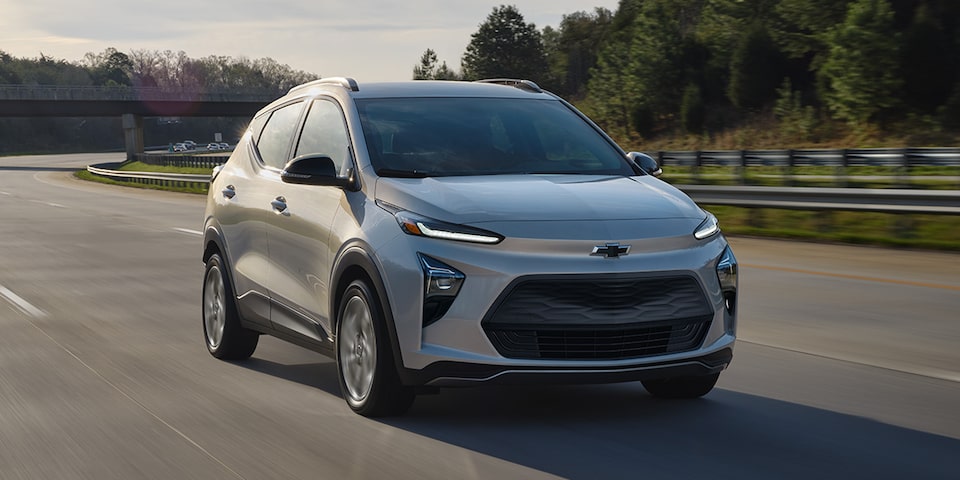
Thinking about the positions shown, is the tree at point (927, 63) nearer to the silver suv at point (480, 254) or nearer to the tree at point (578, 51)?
the silver suv at point (480, 254)

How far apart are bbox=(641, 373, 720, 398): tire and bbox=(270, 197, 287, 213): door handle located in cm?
224

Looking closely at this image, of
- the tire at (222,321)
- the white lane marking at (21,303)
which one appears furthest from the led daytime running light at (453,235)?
the white lane marking at (21,303)

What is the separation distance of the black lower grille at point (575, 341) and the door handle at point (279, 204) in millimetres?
2005

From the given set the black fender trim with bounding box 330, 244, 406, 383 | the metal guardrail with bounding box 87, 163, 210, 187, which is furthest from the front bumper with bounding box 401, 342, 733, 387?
the metal guardrail with bounding box 87, 163, 210, 187

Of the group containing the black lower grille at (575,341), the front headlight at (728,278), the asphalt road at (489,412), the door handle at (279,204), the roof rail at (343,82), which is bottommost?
the asphalt road at (489,412)

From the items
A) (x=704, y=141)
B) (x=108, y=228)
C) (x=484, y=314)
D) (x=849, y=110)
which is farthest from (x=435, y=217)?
(x=704, y=141)

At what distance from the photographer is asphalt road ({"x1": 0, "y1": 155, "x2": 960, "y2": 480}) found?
5.45 m

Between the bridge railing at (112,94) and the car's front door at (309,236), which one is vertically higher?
the car's front door at (309,236)

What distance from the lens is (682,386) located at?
265 inches

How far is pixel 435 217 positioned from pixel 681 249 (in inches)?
44.3

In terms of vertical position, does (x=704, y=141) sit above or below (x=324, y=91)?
below

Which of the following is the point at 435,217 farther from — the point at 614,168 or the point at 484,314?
the point at 614,168

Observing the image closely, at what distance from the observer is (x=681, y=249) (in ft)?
19.6

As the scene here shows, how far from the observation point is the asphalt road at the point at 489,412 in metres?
5.45
